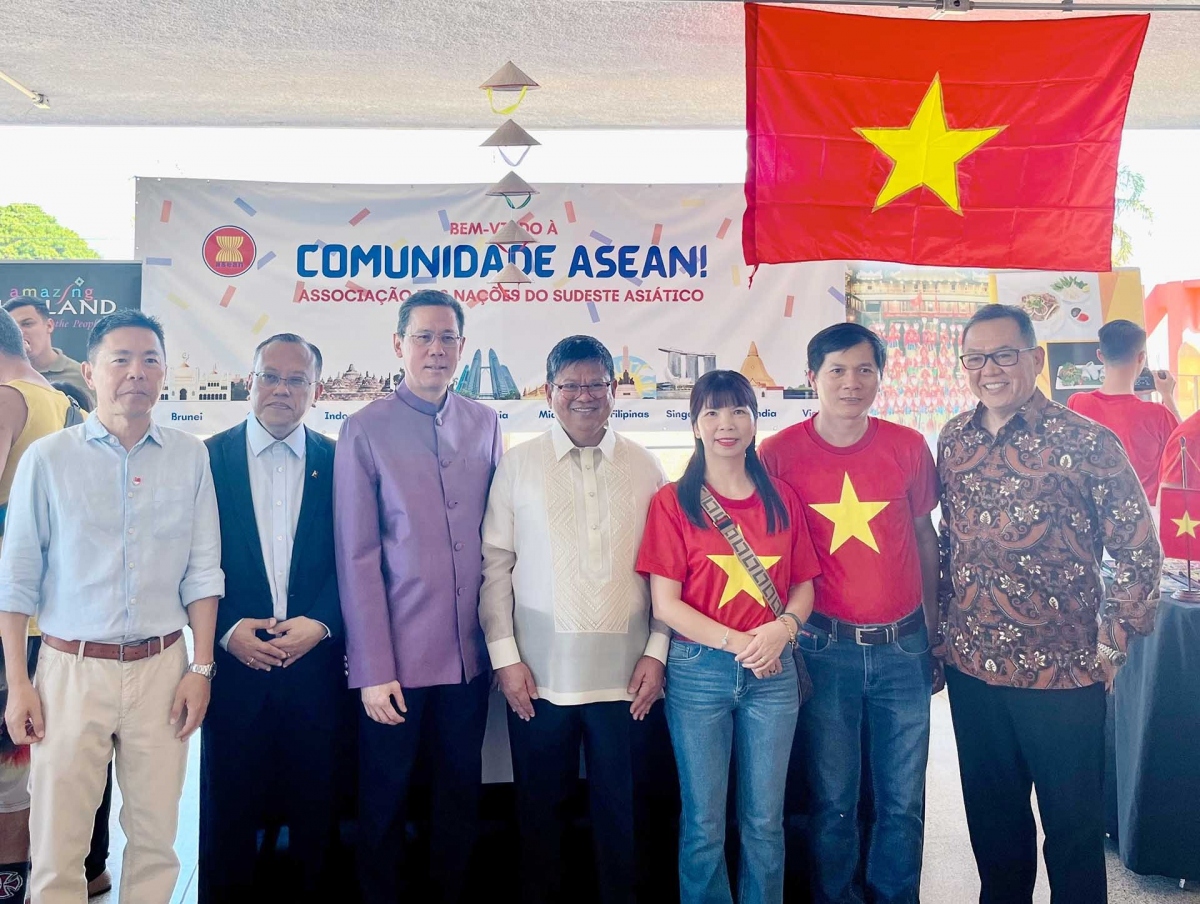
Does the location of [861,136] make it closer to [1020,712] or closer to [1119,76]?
[1119,76]

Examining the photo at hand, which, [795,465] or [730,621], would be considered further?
[795,465]

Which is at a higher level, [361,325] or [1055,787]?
[361,325]

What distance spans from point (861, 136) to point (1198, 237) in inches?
252

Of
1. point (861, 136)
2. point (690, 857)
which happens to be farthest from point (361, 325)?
point (690, 857)

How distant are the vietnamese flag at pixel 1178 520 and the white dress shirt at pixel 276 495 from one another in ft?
9.32

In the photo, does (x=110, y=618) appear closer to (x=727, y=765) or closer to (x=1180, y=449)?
(x=727, y=765)

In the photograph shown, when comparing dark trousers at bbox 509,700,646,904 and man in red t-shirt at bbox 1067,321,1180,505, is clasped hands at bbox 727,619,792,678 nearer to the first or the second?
dark trousers at bbox 509,700,646,904

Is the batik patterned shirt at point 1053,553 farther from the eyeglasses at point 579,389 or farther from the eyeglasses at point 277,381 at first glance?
the eyeglasses at point 277,381

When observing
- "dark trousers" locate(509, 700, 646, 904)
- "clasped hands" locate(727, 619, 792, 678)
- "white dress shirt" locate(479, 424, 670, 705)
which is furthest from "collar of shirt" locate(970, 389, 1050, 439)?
"dark trousers" locate(509, 700, 646, 904)

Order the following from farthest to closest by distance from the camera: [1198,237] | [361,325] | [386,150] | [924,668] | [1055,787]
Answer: [1198,237] < [386,150] < [361,325] < [924,668] < [1055,787]

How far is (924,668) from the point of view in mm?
2352

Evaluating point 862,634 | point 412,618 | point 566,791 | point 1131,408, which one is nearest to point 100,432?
point 412,618

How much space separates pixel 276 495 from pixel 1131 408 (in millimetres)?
3705

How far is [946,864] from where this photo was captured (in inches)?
118
